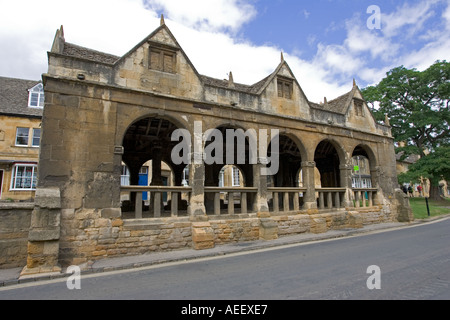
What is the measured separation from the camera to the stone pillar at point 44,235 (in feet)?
20.5

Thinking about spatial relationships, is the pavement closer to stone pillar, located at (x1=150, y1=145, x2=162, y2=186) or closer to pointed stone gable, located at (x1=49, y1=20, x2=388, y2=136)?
pointed stone gable, located at (x1=49, y1=20, x2=388, y2=136)

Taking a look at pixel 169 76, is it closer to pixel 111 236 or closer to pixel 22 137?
pixel 111 236

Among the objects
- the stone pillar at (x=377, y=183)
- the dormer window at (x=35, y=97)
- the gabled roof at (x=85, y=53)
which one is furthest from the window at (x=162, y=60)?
the dormer window at (x=35, y=97)

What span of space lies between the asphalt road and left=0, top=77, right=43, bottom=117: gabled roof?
18918 millimetres

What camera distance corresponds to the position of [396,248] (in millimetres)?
7816

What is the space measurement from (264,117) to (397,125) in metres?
20.5

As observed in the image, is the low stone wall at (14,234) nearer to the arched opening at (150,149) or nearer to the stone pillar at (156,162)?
the arched opening at (150,149)

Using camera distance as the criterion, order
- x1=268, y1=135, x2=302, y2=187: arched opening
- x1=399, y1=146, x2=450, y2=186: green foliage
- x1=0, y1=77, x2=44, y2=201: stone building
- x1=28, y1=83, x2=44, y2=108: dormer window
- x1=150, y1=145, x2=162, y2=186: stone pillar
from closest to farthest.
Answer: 1. x1=150, y1=145, x2=162, y2=186: stone pillar
2. x1=268, y1=135, x2=302, y2=187: arched opening
3. x1=0, y1=77, x2=44, y2=201: stone building
4. x1=28, y1=83, x2=44, y2=108: dormer window
5. x1=399, y1=146, x2=450, y2=186: green foliage

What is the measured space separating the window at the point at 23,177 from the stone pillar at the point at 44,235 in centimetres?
1555

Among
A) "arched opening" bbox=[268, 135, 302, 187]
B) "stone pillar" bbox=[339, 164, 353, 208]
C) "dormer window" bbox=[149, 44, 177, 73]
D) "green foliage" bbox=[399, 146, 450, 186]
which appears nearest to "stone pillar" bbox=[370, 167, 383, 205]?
"stone pillar" bbox=[339, 164, 353, 208]

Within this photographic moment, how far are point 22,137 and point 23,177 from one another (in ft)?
9.96

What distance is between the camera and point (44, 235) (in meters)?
6.41

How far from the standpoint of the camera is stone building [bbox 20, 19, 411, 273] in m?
7.16

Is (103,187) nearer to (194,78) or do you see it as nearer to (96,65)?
(96,65)
